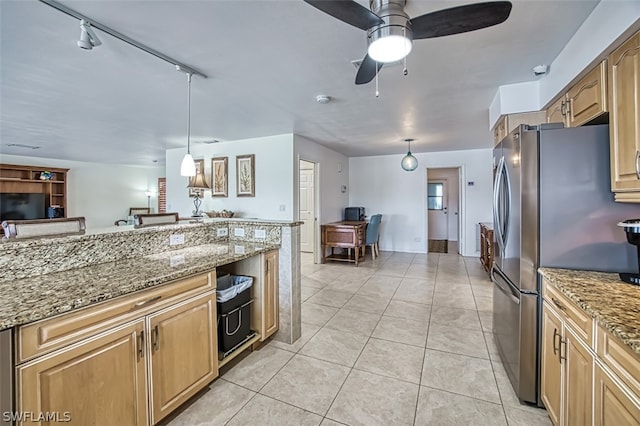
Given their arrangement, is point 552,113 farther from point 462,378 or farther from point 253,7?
point 253,7

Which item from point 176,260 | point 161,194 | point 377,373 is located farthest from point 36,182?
point 377,373

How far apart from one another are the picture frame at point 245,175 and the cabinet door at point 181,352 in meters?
3.40

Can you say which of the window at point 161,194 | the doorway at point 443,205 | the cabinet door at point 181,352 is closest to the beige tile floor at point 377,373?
the cabinet door at point 181,352

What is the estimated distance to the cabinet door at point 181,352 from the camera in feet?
4.86

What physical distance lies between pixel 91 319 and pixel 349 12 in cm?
175

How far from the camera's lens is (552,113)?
2.38m

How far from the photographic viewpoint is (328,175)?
5.98 meters

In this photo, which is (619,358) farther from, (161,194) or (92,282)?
→ (161,194)

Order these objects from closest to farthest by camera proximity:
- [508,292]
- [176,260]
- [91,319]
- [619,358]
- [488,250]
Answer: [619,358] → [91,319] → [176,260] → [508,292] → [488,250]

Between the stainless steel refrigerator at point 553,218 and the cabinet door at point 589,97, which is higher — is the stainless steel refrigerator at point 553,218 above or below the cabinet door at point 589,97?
below

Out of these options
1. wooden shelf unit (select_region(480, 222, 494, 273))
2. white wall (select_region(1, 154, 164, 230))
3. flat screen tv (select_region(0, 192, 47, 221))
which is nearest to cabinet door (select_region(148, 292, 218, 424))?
wooden shelf unit (select_region(480, 222, 494, 273))

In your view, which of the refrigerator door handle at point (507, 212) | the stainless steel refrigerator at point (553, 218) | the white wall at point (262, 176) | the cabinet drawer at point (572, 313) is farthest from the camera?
the white wall at point (262, 176)

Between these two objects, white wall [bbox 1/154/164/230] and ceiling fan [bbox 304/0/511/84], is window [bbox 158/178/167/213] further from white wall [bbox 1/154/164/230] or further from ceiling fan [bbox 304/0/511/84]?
ceiling fan [bbox 304/0/511/84]

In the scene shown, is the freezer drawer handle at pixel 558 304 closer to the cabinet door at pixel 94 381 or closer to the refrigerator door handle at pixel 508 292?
the refrigerator door handle at pixel 508 292
